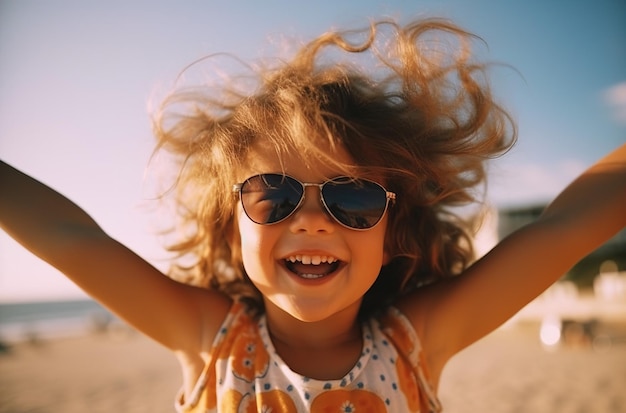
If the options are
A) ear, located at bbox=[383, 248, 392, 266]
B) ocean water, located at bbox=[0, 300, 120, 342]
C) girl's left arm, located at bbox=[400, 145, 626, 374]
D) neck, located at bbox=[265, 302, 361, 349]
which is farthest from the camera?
ocean water, located at bbox=[0, 300, 120, 342]

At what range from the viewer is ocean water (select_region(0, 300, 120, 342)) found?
29.4m

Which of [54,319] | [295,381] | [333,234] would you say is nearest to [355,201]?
[333,234]

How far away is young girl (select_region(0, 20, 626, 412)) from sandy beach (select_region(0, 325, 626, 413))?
5701mm

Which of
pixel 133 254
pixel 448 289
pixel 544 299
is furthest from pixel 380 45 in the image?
pixel 544 299

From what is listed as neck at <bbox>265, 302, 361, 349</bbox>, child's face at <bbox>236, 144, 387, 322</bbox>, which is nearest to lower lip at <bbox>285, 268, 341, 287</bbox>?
child's face at <bbox>236, 144, 387, 322</bbox>

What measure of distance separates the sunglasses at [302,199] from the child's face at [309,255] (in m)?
0.03

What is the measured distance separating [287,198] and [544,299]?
77.1 ft

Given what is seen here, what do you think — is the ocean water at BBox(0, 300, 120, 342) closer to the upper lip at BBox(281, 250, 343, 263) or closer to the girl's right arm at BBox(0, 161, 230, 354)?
the girl's right arm at BBox(0, 161, 230, 354)

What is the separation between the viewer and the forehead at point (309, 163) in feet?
6.55

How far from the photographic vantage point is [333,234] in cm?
196

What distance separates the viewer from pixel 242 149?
2.19 meters

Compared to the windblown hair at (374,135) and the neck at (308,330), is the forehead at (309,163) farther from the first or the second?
the neck at (308,330)

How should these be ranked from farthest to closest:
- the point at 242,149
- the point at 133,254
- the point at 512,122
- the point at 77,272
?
the point at 512,122 → the point at 242,149 → the point at 133,254 → the point at 77,272

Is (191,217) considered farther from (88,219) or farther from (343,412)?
(343,412)
